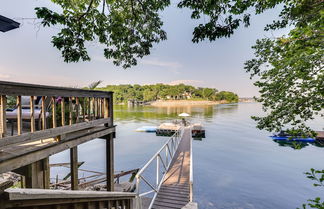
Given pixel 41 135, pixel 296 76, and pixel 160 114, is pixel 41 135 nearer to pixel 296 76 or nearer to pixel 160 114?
pixel 296 76

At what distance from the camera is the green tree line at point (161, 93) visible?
9394 cm

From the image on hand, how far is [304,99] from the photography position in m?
3.78

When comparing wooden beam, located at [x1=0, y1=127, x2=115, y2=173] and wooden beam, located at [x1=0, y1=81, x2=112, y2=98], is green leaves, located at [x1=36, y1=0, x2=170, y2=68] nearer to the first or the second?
wooden beam, located at [x1=0, y1=81, x2=112, y2=98]

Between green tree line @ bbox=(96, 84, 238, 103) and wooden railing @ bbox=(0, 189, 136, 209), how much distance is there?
297ft

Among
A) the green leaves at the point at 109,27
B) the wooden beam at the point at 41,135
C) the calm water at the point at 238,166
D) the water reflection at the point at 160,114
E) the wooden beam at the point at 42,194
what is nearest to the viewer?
the wooden beam at the point at 42,194

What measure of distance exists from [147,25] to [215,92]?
110 m

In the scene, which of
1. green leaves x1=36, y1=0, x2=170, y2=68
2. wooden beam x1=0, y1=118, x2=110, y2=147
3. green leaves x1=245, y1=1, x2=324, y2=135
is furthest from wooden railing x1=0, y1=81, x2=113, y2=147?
green leaves x1=245, y1=1, x2=324, y2=135

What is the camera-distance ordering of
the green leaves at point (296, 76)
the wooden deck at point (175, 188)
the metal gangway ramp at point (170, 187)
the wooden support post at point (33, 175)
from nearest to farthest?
the wooden support post at point (33, 175)
the green leaves at point (296, 76)
the metal gangway ramp at point (170, 187)
the wooden deck at point (175, 188)

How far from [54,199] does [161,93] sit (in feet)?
305

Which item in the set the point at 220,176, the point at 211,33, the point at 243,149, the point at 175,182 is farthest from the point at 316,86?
the point at 243,149

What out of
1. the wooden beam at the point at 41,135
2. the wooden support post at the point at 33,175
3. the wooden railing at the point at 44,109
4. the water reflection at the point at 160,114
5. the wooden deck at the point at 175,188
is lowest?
the water reflection at the point at 160,114

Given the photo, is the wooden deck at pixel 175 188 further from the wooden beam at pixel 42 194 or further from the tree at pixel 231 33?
the wooden beam at pixel 42 194

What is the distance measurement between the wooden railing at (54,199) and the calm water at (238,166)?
7511 mm

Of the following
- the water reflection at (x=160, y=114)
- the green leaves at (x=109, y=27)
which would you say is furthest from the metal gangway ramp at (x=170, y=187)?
the water reflection at (x=160, y=114)
